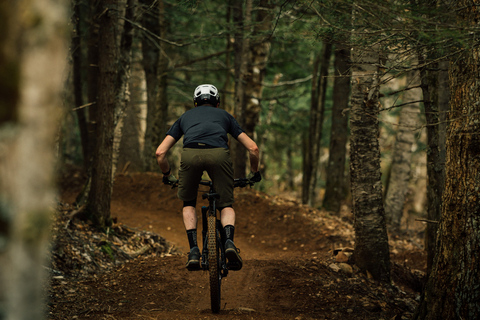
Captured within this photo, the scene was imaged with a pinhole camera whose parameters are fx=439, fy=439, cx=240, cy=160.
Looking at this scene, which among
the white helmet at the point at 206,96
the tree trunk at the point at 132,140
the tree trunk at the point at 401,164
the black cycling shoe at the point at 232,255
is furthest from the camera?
the tree trunk at the point at 132,140

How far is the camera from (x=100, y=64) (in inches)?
327

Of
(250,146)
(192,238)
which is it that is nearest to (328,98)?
(250,146)

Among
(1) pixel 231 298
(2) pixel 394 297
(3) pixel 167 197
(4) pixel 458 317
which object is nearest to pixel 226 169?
(1) pixel 231 298

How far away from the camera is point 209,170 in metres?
5.32

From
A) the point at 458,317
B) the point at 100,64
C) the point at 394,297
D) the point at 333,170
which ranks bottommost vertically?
the point at 394,297

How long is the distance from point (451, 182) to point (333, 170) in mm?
9795

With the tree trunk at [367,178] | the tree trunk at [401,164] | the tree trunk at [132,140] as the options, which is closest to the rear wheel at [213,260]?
the tree trunk at [367,178]

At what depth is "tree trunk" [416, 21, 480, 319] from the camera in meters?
4.51

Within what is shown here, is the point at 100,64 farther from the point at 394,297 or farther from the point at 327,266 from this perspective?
the point at 394,297

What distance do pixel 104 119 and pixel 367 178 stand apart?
4974 millimetres

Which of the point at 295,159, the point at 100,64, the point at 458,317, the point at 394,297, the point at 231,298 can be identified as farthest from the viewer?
the point at 295,159

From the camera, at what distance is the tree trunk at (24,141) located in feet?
5.72

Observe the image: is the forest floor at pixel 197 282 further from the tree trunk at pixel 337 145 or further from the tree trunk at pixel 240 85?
the tree trunk at pixel 337 145

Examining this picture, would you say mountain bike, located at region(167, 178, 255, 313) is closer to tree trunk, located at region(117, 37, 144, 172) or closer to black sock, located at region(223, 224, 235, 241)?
black sock, located at region(223, 224, 235, 241)
